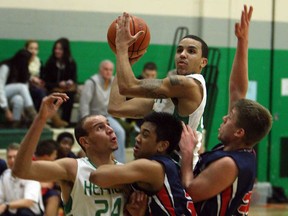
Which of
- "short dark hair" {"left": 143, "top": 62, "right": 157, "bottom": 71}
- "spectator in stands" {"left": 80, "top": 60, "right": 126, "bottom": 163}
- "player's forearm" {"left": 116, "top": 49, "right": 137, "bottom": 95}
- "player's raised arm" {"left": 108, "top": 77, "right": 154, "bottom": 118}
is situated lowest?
"spectator in stands" {"left": 80, "top": 60, "right": 126, "bottom": 163}

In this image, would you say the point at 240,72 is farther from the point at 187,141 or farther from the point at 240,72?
the point at 187,141

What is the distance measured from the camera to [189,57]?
17.4 feet

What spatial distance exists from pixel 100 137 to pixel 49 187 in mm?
4260

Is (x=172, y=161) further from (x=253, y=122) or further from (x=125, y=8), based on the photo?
(x=125, y=8)

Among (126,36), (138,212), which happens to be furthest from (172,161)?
(126,36)

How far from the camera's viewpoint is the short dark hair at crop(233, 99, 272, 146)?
4.86m

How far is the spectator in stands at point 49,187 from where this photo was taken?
905 centimetres

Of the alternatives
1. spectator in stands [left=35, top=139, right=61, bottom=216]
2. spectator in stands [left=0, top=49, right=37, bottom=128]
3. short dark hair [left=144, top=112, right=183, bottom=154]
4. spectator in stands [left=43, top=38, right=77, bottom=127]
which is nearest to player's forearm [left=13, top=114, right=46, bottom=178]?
short dark hair [left=144, top=112, right=183, bottom=154]

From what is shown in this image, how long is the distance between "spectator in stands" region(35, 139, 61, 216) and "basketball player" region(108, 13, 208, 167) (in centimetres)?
371

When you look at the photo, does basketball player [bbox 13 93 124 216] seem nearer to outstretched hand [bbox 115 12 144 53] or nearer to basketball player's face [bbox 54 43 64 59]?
outstretched hand [bbox 115 12 144 53]

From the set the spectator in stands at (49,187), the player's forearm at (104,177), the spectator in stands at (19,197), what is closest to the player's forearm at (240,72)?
the player's forearm at (104,177)

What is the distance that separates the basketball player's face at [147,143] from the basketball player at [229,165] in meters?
0.17

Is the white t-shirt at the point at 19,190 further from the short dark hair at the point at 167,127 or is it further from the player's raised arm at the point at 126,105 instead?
the short dark hair at the point at 167,127

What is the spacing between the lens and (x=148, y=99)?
5633 mm
